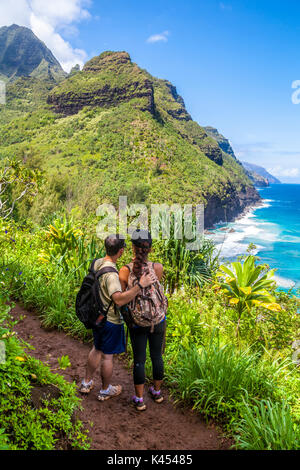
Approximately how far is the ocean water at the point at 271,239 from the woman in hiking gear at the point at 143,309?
76.1ft

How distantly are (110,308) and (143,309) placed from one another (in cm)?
32

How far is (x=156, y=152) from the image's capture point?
59.8 m

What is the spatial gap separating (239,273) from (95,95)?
258ft

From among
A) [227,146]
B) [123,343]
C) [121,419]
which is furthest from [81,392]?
[227,146]

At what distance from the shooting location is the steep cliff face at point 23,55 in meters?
152

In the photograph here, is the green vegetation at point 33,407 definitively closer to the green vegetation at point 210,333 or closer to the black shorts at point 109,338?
the green vegetation at point 210,333

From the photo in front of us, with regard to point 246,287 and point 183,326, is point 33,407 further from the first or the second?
point 246,287

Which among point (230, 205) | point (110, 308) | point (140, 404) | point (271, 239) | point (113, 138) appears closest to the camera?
point (110, 308)

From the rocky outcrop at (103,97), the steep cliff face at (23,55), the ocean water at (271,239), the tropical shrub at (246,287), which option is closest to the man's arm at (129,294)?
the tropical shrub at (246,287)

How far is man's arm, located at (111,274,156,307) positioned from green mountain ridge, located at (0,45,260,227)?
37.6 m

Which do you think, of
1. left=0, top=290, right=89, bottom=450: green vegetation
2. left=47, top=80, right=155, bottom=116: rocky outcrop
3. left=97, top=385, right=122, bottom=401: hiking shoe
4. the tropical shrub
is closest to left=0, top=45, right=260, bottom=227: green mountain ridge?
left=47, top=80, right=155, bottom=116: rocky outcrop

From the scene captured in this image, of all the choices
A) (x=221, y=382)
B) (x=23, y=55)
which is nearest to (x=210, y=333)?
(x=221, y=382)

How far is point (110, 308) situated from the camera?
2619 millimetres
